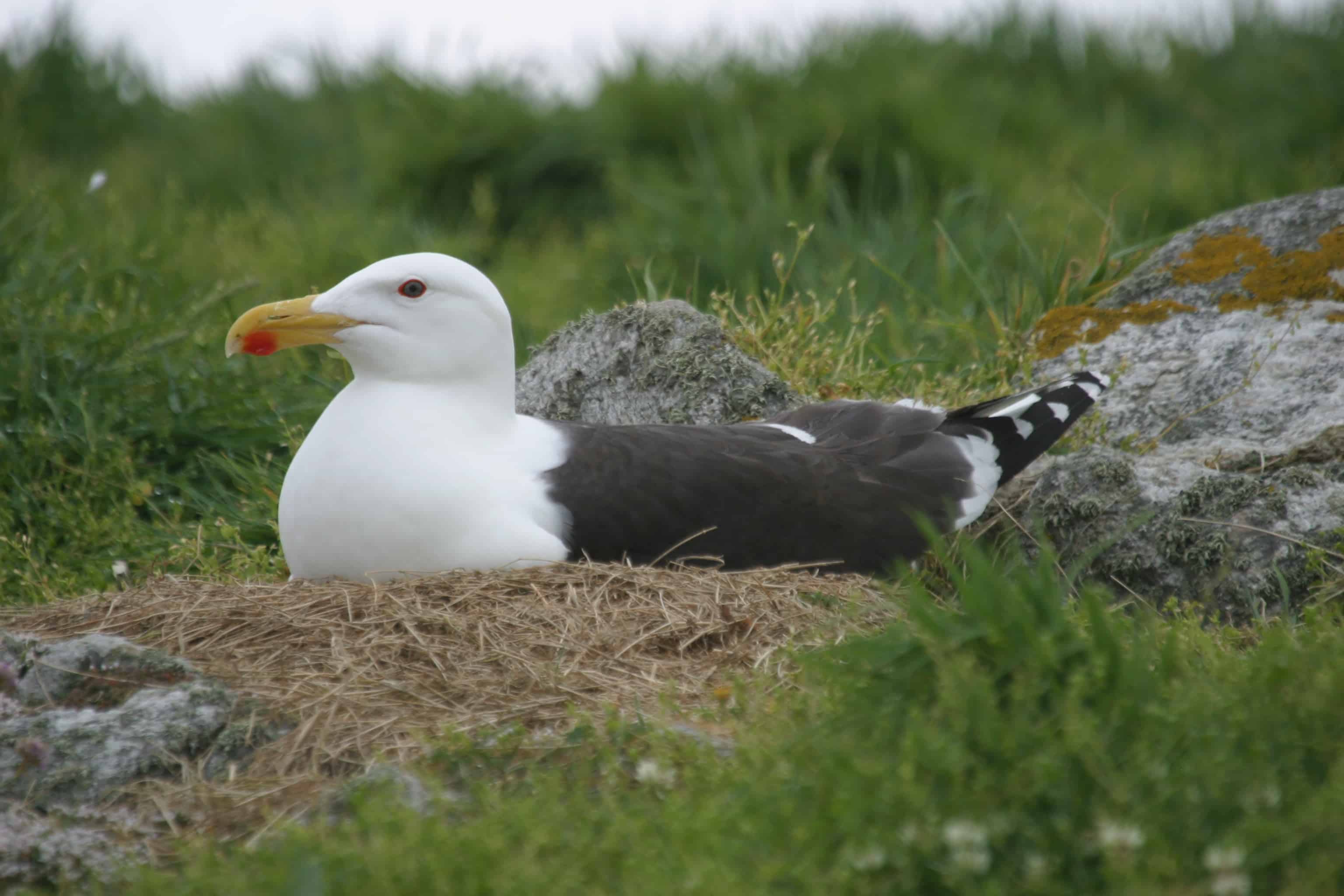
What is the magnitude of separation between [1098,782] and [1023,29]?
9.53 meters

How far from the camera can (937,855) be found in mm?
2072

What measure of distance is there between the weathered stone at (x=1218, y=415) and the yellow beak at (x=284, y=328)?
6.51 feet

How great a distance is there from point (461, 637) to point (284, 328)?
1041 mm

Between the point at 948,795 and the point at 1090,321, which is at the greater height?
the point at 948,795

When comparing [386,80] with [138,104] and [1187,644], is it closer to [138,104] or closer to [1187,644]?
[138,104]

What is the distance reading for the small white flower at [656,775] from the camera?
2469 mm

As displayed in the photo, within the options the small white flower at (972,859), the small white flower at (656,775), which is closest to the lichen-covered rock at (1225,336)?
the small white flower at (656,775)

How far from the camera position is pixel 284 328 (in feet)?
12.2

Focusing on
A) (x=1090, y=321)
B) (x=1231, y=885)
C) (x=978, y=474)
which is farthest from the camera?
(x=1090, y=321)

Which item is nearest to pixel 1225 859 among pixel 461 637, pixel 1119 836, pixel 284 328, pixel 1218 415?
pixel 1119 836

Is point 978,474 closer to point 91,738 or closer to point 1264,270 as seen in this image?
point 1264,270

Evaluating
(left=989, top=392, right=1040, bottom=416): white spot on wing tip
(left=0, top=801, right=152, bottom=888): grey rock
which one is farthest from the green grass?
(left=989, top=392, right=1040, bottom=416): white spot on wing tip

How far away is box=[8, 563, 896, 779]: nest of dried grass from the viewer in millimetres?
2881

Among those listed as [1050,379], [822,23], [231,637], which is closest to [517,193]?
[822,23]
